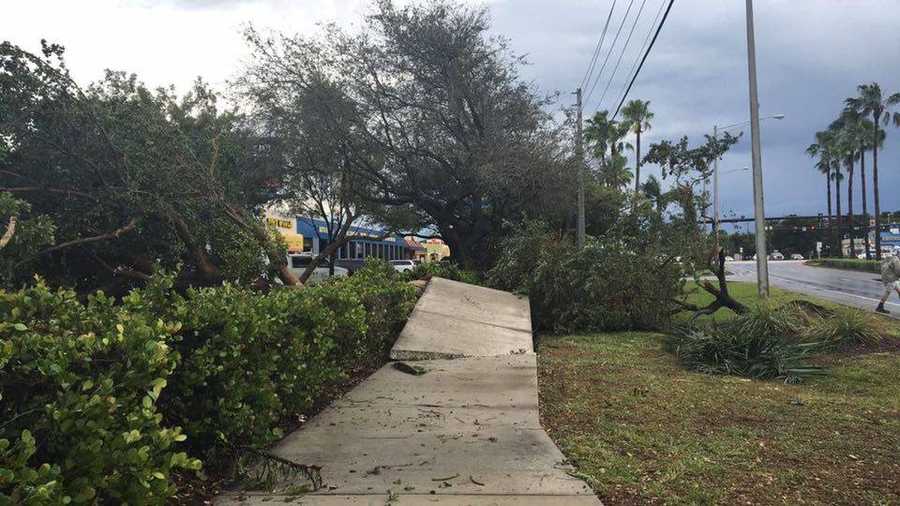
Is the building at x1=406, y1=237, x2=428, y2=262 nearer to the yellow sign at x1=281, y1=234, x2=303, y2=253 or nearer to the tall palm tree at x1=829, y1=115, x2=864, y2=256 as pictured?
the yellow sign at x1=281, y1=234, x2=303, y2=253

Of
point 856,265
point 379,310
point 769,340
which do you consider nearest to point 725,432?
point 769,340

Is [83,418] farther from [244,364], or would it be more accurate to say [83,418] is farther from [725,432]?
[725,432]

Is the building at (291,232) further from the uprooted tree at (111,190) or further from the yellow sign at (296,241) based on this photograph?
the uprooted tree at (111,190)

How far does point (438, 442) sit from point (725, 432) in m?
2.14

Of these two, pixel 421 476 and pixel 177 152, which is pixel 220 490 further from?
pixel 177 152

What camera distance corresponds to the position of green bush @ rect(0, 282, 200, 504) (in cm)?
242

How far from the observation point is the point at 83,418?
2625mm

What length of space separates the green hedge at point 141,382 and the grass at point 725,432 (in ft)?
6.79

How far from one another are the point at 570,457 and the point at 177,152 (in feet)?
29.8

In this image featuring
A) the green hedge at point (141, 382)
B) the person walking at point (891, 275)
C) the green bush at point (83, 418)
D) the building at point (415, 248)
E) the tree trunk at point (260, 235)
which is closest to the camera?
the green bush at point (83, 418)

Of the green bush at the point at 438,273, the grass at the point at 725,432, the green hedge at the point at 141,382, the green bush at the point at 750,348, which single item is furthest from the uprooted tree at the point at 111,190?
the green bush at the point at 750,348

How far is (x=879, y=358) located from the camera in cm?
860

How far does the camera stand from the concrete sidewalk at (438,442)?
394 cm

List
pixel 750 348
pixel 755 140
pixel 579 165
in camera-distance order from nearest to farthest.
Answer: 1. pixel 750 348
2. pixel 755 140
3. pixel 579 165
